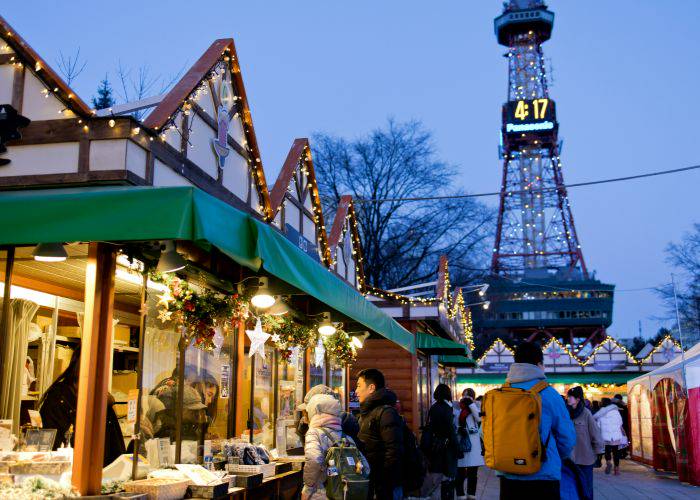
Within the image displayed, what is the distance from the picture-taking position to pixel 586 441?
31.7 feet

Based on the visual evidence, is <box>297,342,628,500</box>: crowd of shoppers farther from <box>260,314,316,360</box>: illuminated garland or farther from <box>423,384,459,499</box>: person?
<box>260,314,316,360</box>: illuminated garland

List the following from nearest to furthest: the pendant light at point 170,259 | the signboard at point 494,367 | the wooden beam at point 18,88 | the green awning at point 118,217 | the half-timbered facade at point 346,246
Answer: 1. the green awning at point 118,217
2. the pendant light at point 170,259
3. the wooden beam at point 18,88
4. the half-timbered facade at point 346,246
5. the signboard at point 494,367

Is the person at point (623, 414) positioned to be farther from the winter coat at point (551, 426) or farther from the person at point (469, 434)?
the winter coat at point (551, 426)

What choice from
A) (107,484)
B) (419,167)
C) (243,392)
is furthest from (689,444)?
(419,167)

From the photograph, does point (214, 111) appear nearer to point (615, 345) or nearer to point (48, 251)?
point (48, 251)

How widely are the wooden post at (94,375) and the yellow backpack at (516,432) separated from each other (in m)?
2.60

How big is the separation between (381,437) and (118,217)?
3.58 m

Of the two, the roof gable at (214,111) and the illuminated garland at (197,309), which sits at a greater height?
the roof gable at (214,111)

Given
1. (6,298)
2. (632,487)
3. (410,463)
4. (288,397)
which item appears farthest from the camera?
(632,487)

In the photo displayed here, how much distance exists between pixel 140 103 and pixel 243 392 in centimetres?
393

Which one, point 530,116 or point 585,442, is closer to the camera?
point 585,442

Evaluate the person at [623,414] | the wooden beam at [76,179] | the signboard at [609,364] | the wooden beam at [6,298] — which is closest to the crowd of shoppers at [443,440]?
the wooden beam at [76,179]

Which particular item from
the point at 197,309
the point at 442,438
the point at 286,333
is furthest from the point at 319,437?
the point at 442,438

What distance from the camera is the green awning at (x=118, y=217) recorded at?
4.39 metres
